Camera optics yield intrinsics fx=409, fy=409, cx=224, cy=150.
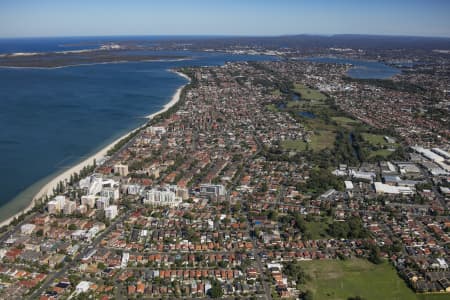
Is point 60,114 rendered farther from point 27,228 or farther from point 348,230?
point 348,230

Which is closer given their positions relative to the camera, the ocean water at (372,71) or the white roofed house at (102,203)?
the white roofed house at (102,203)

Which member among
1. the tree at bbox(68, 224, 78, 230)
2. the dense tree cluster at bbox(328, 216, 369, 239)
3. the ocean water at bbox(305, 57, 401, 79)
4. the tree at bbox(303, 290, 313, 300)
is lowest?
the tree at bbox(303, 290, 313, 300)

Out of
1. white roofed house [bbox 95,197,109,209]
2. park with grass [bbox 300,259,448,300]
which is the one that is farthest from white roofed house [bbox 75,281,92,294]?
park with grass [bbox 300,259,448,300]

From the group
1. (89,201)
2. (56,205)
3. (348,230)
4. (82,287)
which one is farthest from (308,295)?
(56,205)

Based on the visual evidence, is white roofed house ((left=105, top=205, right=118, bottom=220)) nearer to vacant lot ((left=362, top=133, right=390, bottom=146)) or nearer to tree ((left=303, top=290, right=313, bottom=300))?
tree ((left=303, top=290, right=313, bottom=300))

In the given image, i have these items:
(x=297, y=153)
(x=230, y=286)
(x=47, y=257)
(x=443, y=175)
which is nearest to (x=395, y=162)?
(x=443, y=175)

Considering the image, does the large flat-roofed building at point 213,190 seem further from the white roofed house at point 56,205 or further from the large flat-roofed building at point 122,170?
the white roofed house at point 56,205

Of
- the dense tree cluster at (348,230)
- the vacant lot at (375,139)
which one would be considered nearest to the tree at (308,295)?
the dense tree cluster at (348,230)

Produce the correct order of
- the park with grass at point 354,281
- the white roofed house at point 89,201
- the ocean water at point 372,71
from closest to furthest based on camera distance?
the park with grass at point 354,281
the white roofed house at point 89,201
the ocean water at point 372,71

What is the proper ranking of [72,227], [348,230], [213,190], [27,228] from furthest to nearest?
[213,190] < [348,230] < [72,227] < [27,228]
